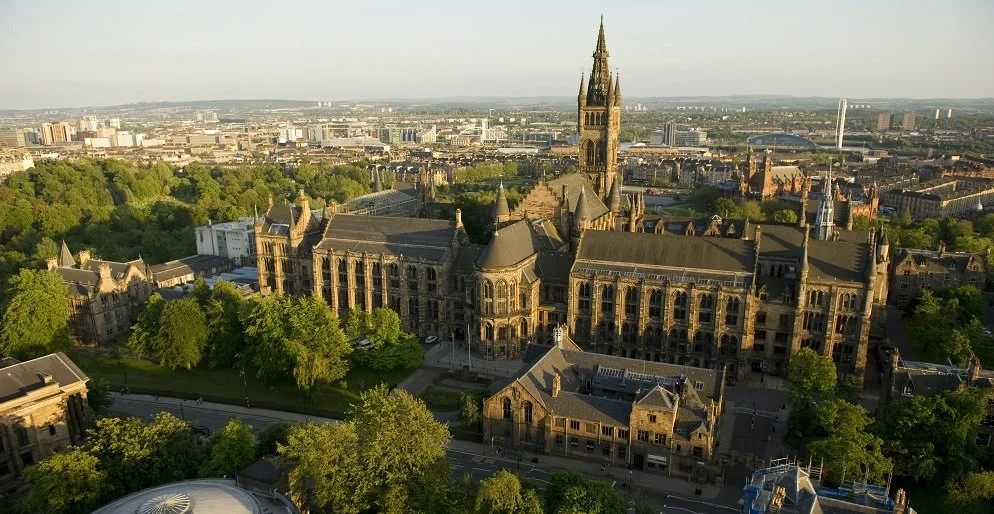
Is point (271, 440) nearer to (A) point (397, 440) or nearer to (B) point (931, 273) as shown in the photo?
(A) point (397, 440)

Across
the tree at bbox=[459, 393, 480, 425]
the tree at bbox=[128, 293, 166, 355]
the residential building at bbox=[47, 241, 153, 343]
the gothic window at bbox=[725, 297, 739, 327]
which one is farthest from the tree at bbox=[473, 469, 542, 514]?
the residential building at bbox=[47, 241, 153, 343]

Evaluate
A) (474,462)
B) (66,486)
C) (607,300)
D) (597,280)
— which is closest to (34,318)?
(66,486)

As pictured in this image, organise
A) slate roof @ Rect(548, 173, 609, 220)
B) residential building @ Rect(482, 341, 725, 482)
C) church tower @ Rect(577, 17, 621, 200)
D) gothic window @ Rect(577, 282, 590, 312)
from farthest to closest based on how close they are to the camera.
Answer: church tower @ Rect(577, 17, 621, 200) → slate roof @ Rect(548, 173, 609, 220) → gothic window @ Rect(577, 282, 590, 312) → residential building @ Rect(482, 341, 725, 482)

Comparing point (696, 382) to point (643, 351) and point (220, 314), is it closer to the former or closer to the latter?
point (643, 351)

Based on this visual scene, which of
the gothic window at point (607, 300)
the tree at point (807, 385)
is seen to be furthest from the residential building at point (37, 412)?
the tree at point (807, 385)

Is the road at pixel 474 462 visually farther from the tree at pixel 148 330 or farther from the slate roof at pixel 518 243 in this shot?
the slate roof at pixel 518 243

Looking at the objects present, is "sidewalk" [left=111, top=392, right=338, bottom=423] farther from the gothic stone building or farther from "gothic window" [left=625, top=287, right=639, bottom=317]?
"gothic window" [left=625, top=287, right=639, bottom=317]
